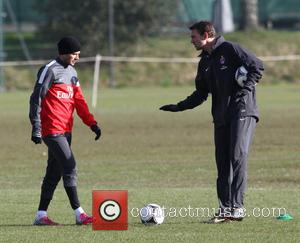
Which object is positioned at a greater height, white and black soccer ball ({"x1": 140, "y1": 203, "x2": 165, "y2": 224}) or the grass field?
white and black soccer ball ({"x1": 140, "y1": 203, "x2": 165, "y2": 224})

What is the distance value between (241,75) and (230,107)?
385 millimetres

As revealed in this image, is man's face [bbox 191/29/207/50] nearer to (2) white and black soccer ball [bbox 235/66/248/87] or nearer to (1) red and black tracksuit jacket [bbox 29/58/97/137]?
(2) white and black soccer ball [bbox 235/66/248/87]

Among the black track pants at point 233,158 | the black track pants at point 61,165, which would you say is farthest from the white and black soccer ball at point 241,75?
the black track pants at point 61,165

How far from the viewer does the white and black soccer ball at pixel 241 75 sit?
11.4m

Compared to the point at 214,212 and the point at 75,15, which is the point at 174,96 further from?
the point at 214,212

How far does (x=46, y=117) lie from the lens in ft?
38.1

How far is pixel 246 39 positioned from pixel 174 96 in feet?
41.4

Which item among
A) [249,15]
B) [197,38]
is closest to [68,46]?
[197,38]

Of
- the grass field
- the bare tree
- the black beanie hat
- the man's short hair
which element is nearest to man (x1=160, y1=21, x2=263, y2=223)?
the man's short hair

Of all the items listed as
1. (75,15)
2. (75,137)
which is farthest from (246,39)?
(75,137)

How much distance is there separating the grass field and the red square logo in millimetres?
170

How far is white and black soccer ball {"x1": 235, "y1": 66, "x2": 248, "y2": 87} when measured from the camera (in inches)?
448

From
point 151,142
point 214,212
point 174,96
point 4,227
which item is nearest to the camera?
point 4,227

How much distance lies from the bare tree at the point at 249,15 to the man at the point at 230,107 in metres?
38.5
